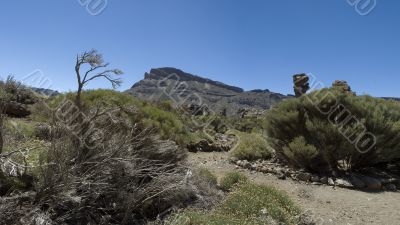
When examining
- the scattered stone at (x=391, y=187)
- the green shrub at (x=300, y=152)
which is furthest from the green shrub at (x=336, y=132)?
the scattered stone at (x=391, y=187)

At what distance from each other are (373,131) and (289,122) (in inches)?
93.5

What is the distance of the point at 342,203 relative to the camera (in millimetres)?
8359

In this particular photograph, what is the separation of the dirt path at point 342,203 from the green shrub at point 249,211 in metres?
0.71

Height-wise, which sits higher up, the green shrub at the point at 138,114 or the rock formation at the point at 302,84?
the rock formation at the point at 302,84

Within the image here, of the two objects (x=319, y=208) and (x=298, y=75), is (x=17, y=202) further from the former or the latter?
(x=298, y=75)

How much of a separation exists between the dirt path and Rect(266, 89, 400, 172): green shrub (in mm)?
1135

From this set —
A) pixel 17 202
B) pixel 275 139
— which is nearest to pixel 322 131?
pixel 275 139

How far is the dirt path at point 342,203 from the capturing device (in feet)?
24.1

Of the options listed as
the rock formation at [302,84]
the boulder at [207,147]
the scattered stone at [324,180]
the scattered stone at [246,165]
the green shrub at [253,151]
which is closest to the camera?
the scattered stone at [324,180]

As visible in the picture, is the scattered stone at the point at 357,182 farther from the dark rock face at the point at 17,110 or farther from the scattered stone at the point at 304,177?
the dark rock face at the point at 17,110

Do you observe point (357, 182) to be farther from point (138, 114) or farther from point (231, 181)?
point (138, 114)

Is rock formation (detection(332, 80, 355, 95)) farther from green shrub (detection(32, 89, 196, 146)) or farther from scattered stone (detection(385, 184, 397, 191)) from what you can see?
green shrub (detection(32, 89, 196, 146))

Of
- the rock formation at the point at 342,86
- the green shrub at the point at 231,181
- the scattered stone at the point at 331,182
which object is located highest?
the rock formation at the point at 342,86

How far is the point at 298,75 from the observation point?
29.3 metres
